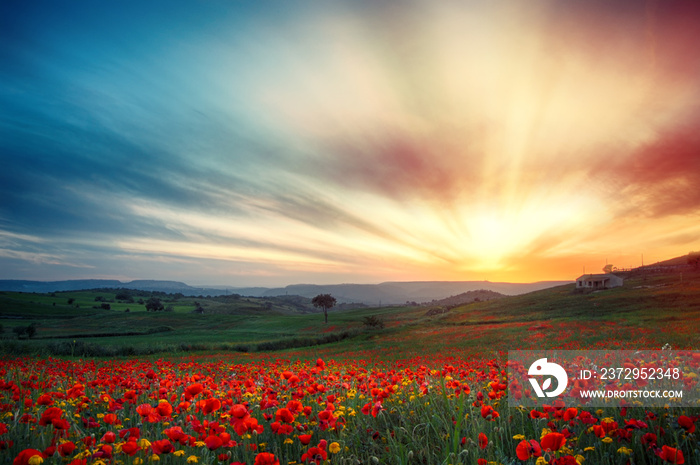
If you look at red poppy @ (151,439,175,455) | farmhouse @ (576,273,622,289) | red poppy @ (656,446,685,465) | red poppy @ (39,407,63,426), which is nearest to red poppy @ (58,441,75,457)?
red poppy @ (39,407,63,426)

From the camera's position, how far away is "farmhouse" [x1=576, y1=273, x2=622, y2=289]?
87.9 metres

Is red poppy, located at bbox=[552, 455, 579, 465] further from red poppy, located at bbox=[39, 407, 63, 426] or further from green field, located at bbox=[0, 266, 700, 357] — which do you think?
green field, located at bbox=[0, 266, 700, 357]

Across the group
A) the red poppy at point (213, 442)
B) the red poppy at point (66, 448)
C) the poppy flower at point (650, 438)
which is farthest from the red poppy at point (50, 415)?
the poppy flower at point (650, 438)

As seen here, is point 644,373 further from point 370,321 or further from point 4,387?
point 370,321

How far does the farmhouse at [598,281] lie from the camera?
8794 cm

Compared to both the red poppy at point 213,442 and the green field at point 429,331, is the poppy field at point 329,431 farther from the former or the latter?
the green field at point 429,331

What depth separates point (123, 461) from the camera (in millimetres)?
3029

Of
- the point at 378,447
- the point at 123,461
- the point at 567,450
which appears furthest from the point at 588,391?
the point at 123,461

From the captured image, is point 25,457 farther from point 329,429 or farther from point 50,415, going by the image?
point 329,429

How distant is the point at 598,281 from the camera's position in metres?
89.7

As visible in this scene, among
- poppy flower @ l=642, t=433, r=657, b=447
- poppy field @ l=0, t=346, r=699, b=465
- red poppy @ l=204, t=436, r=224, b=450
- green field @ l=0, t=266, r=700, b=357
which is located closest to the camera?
red poppy @ l=204, t=436, r=224, b=450

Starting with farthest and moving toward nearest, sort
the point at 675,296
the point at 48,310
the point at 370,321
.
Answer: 1. the point at 48,310
2. the point at 370,321
3. the point at 675,296

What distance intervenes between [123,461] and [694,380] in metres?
6.20

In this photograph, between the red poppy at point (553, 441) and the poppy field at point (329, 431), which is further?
the poppy field at point (329, 431)
